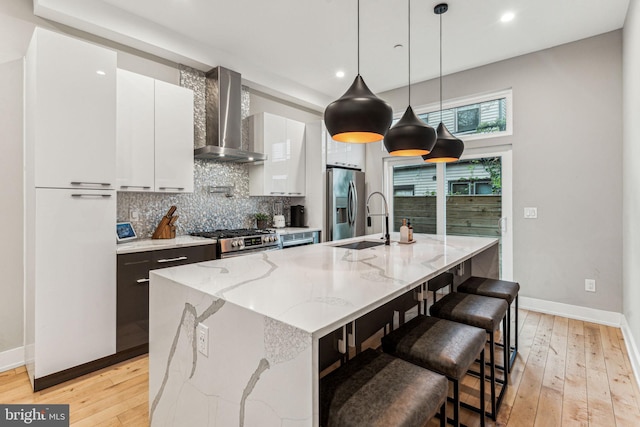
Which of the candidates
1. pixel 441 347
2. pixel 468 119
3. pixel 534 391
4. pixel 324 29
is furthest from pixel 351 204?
pixel 441 347

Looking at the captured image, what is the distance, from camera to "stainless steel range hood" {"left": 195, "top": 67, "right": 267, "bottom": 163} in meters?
3.56

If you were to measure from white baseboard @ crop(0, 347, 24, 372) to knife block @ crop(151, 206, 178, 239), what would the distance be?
4.29ft

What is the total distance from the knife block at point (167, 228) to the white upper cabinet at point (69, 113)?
758 millimetres

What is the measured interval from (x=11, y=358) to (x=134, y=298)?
975mm

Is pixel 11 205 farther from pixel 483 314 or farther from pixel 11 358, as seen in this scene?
pixel 483 314

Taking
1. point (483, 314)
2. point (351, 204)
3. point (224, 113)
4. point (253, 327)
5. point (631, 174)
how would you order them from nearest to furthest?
1. point (253, 327)
2. point (483, 314)
3. point (631, 174)
4. point (224, 113)
5. point (351, 204)

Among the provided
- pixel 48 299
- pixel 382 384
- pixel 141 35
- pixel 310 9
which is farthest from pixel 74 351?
pixel 310 9

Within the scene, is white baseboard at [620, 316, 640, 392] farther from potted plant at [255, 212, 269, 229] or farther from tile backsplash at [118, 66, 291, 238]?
tile backsplash at [118, 66, 291, 238]

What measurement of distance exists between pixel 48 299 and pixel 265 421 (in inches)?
82.6

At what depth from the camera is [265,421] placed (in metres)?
1.01

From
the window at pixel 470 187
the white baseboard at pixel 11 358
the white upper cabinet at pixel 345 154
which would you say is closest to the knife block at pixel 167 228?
the white baseboard at pixel 11 358

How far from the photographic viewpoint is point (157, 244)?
9.19 feet

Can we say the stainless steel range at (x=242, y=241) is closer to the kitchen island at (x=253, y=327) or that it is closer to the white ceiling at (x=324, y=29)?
the kitchen island at (x=253, y=327)

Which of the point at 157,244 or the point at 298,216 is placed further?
the point at 298,216
